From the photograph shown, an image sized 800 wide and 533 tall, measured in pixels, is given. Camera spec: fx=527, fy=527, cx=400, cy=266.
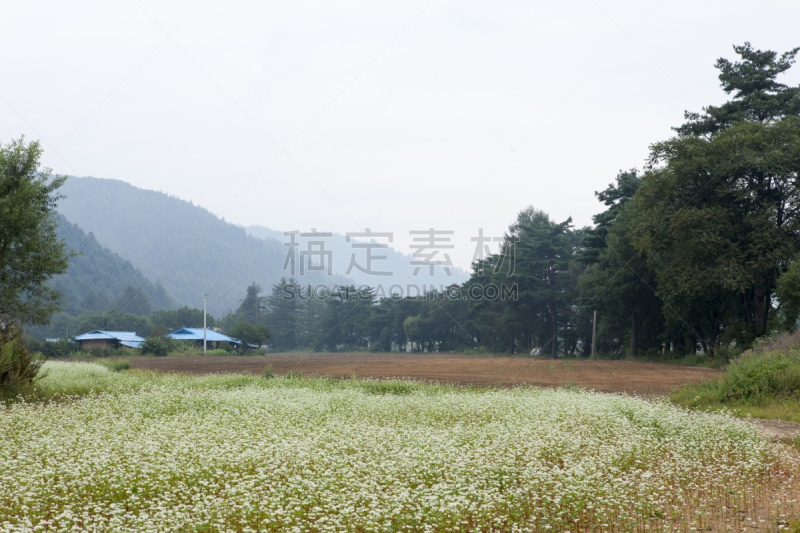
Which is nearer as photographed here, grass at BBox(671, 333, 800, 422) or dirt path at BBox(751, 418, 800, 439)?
dirt path at BBox(751, 418, 800, 439)

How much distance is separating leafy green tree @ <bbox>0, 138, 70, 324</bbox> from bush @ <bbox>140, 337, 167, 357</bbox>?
41387 millimetres

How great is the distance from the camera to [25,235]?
60.4ft

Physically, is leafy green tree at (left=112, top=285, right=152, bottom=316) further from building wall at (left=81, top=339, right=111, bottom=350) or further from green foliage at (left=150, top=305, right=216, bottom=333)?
building wall at (left=81, top=339, right=111, bottom=350)

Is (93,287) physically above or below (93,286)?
below

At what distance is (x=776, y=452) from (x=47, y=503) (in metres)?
10.3

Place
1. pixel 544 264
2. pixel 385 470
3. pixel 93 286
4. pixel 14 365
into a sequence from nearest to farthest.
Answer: pixel 385 470 < pixel 14 365 < pixel 544 264 < pixel 93 286

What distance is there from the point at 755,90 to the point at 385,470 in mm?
38958

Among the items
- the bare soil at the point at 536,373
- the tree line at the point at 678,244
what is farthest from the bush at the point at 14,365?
the bare soil at the point at 536,373

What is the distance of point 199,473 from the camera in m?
6.64

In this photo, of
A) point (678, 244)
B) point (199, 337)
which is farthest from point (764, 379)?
point (199, 337)

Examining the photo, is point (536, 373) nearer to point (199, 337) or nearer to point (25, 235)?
point (25, 235)

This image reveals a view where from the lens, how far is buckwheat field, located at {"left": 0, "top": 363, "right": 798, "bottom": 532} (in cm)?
547

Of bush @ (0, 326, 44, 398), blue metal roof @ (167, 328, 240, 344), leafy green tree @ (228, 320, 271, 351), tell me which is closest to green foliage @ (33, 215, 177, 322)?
blue metal roof @ (167, 328, 240, 344)

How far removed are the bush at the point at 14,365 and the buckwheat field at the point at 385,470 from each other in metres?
2.89
